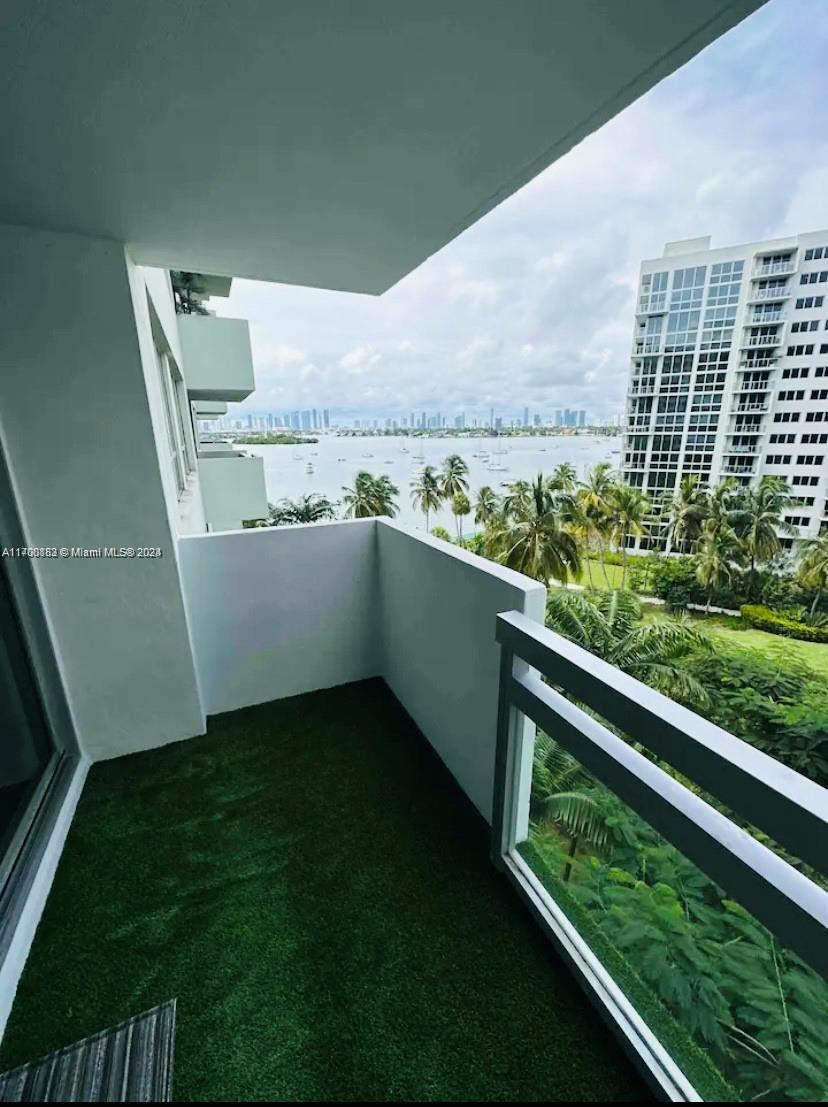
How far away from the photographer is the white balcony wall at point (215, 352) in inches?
212

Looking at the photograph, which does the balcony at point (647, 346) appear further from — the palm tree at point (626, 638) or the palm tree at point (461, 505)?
the palm tree at point (626, 638)

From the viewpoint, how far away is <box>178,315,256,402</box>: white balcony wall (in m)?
5.39

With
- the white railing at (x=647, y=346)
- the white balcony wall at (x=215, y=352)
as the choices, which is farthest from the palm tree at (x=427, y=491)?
the white balcony wall at (x=215, y=352)

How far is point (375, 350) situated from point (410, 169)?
3741 centimetres

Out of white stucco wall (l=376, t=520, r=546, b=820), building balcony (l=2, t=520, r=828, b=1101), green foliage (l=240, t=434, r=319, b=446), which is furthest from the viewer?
green foliage (l=240, t=434, r=319, b=446)

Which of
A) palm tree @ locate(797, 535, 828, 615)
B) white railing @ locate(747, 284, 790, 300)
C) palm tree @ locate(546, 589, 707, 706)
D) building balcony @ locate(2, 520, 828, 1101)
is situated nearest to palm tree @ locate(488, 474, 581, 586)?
palm tree @ locate(546, 589, 707, 706)

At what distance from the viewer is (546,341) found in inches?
1918

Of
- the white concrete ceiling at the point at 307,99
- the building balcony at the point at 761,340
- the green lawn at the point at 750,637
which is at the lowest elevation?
the green lawn at the point at 750,637

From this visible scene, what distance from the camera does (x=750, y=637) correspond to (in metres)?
20.3

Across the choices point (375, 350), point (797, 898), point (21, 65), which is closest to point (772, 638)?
point (797, 898)

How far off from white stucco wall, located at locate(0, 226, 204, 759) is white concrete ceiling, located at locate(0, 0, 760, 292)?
10.3 inches

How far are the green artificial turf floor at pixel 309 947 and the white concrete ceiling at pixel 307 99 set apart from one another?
2640 millimetres

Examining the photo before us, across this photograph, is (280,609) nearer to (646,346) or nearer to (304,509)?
(304,509)

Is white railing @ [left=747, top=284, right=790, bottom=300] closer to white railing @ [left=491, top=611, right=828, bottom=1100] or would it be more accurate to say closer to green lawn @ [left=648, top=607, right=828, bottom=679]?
green lawn @ [left=648, top=607, right=828, bottom=679]
